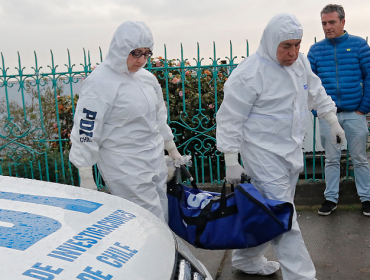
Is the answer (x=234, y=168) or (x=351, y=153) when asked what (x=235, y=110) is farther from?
(x=351, y=153)

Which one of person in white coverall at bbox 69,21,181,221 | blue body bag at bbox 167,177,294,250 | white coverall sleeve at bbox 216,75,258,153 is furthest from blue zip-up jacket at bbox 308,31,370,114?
person in white coverall at bbox 69,21,181,221

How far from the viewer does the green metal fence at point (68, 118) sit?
4.96m

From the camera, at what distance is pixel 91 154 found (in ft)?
9.60

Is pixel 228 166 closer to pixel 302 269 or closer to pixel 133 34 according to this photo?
pixel 302 269

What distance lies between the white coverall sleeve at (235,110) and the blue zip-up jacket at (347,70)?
69.2 inches

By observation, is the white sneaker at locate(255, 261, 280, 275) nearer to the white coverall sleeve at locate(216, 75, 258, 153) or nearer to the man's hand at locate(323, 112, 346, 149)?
the white coverall sleeve at locate(216, 75, 258, 153)

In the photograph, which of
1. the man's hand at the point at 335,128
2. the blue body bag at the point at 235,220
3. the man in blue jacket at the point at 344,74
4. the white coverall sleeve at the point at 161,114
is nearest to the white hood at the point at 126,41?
the white coverall sleeve at the point at 161,114

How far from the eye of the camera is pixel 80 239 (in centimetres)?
171

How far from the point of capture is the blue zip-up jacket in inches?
173

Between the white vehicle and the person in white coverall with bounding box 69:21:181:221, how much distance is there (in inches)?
22.3

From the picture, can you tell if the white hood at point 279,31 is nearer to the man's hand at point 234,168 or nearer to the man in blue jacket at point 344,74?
the man's hand at point 234,168

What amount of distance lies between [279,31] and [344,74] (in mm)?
1781

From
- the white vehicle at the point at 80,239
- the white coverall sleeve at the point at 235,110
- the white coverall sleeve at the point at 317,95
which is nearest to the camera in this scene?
the white vehicle at the point at 80,239

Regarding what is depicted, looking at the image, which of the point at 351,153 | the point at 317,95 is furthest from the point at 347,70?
the point at 317,95
